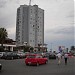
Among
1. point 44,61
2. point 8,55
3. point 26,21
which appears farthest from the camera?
point 26,21

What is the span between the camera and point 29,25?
5315 inches

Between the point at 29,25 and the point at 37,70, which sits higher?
the point at 29,25

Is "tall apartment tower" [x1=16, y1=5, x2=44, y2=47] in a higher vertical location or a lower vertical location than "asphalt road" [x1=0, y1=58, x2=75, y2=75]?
higher

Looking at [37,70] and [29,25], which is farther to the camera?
[29,25]

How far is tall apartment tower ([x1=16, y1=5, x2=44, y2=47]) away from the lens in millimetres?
136775

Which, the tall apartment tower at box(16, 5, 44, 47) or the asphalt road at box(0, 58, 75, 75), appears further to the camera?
the tall apartment tower at box(16, 5, 44, 47)

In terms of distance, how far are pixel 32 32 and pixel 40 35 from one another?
30.8 ft

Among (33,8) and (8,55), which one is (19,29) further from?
(8,55)

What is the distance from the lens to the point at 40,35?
482ft

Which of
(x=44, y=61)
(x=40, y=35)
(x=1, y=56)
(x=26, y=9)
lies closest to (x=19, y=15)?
(x=26, y=9)

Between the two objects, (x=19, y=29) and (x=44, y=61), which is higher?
(x=19, y=29)

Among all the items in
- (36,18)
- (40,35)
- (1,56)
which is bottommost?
(1,56)

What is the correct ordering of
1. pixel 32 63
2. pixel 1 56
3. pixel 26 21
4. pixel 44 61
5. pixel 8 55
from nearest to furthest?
pixel 32 63 → pixel 44 61 → pixel 8 55 → pixel 1 56 → pixel 26 21

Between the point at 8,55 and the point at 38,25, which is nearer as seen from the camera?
the point at 8,55
